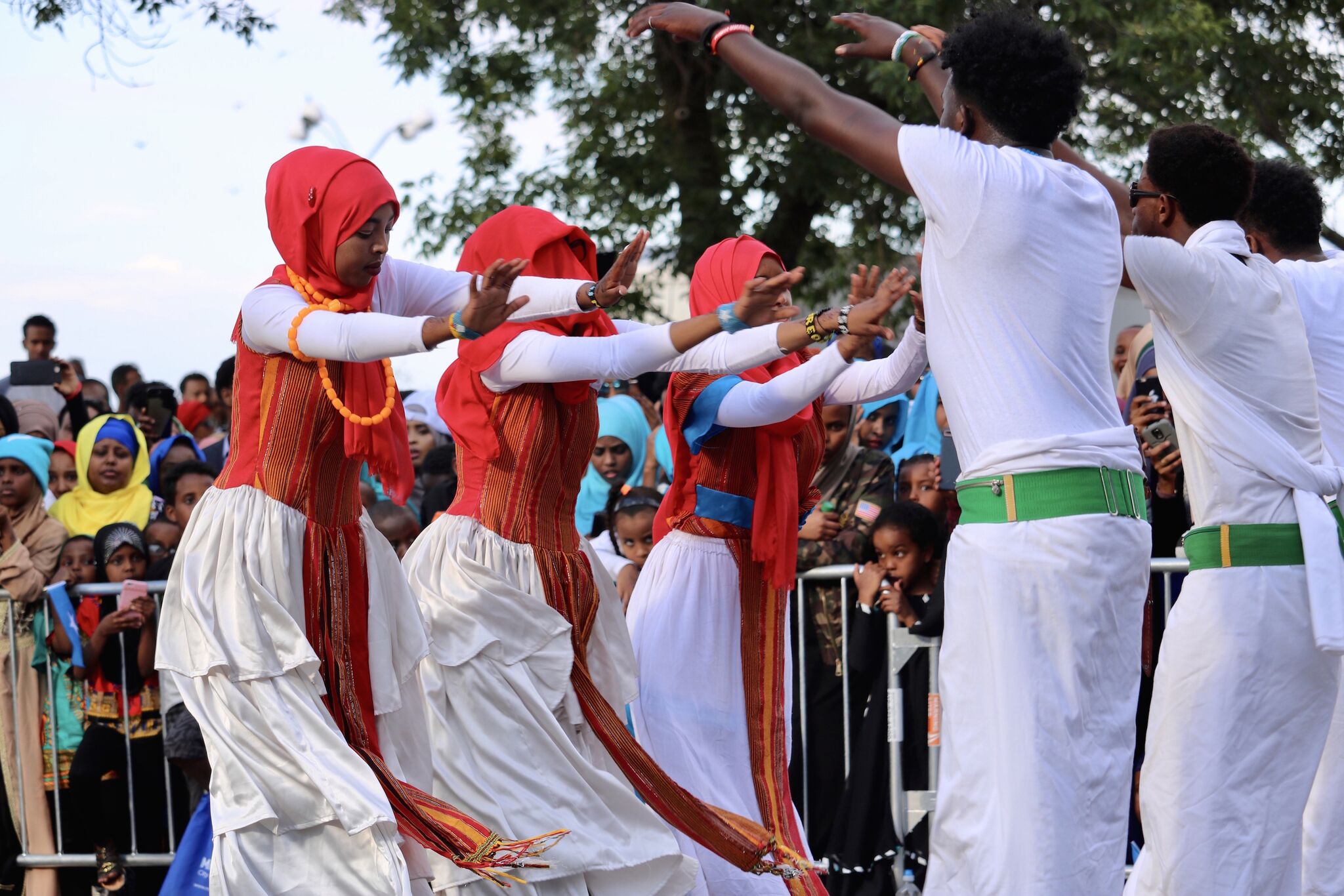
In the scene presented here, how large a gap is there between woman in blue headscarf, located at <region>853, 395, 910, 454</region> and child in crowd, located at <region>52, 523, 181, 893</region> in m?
3.62

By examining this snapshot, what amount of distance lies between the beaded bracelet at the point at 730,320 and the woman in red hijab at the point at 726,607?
0.80 m

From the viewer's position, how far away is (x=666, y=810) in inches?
207

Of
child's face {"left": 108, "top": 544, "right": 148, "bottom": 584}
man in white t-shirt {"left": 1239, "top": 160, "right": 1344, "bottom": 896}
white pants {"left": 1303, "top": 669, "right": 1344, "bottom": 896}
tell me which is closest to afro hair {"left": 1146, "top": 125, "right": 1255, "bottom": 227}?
man in white t-shirt {"left": 1239, "top": 160, "right": 1344, "bottom": 896}

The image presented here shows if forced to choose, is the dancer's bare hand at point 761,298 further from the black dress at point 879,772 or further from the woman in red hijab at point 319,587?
the black dress at point 879,772

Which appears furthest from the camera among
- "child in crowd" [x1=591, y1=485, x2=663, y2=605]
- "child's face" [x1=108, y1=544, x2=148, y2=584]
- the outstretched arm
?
"child's face" [x1=108, y1=544, x2=148, y2=584]

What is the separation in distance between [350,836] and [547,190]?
11751 millimetres

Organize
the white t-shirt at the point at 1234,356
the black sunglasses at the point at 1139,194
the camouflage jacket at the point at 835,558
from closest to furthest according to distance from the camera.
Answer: the white t-shirt at the point at 1234,356, the black sunglasses at the point at 1139,194, the camouflage jacket at the point at 835,558

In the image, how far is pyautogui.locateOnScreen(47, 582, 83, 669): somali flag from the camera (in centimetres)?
704

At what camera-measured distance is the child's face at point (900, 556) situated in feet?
20.8

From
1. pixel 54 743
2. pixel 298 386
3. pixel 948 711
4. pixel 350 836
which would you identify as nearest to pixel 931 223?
pixel 948 711

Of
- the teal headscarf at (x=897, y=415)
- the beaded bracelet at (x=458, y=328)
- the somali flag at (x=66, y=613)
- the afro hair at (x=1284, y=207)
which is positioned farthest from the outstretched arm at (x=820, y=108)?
the somali flag at (x=66, y=613)

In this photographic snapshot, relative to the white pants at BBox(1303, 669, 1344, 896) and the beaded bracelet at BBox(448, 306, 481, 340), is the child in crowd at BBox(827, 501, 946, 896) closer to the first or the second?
the white pants at BBox(1303, 669, 1344, 896)

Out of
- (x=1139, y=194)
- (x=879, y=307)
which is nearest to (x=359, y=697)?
(x=879, y=307)

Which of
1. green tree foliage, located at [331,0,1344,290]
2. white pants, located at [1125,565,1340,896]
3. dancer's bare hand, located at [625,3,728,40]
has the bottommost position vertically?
white pants, located at [1125,565,1340,896]
